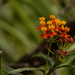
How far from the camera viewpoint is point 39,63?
1306 millimetres

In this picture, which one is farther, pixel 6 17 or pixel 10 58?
pixel 6 17

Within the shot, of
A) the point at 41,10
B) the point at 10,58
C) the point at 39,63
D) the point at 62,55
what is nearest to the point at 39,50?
the point at 39,63

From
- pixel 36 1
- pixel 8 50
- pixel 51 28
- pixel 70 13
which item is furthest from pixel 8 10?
pixel 51 28

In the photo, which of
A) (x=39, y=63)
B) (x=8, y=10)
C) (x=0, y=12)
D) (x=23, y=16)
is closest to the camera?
(x=39, y=63)

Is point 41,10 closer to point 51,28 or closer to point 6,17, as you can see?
point 6,17

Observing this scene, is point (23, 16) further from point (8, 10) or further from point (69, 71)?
point (69, 71)

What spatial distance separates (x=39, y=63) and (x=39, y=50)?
0.26 ft

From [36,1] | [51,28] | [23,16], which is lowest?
[51,28]

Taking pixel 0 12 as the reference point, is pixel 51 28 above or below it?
below

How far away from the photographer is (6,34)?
8.50 feet

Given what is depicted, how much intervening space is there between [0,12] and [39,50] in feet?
3.84

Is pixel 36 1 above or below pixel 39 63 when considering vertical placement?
Answer: above

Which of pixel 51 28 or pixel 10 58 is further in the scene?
pixel 10 58

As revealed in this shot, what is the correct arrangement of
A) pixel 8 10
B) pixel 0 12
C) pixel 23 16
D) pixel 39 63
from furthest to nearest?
pixel 8 10 < pixel 0 12 < pixel 23 16 < pixel 39 63
